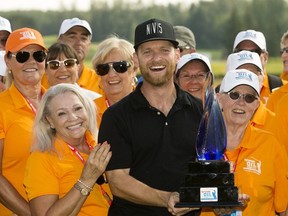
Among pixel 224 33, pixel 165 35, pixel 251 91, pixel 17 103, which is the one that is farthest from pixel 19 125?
pixel 224 33

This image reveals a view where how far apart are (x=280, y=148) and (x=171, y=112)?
38.6 inches

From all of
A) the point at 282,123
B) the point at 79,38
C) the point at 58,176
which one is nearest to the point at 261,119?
the point at 282,123

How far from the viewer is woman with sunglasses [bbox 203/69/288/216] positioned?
19.4 ft

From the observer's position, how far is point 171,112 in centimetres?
579

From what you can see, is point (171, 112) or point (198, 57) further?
point (198, 57)

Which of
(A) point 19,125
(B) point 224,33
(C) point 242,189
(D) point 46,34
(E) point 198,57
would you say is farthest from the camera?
(B) point 224,33

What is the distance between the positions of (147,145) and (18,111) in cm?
160

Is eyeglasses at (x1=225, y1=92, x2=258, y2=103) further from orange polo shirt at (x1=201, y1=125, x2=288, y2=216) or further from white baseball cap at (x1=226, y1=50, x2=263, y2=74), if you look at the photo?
white baseball cap at (x1=226, y1=50, x2=263, y2=74)

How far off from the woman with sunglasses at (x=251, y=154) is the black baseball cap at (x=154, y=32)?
0.79m

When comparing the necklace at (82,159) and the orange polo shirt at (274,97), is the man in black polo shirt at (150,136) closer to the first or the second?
the necklace at (82,159)

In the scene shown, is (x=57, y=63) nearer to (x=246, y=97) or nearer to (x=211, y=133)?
(x=246, y=97)

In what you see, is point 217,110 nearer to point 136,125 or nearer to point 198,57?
point 136,125

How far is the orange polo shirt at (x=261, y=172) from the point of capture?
5.91m

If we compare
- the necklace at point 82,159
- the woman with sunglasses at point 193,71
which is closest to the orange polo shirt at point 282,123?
the woman with sunglasses at point 193,71
